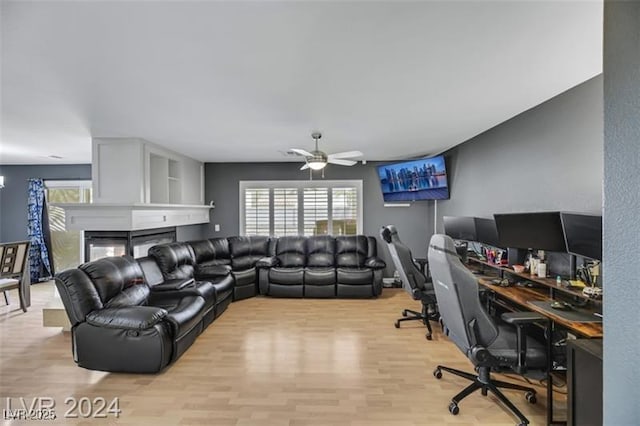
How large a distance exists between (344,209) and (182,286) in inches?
141

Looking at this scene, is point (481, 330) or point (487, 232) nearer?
point (481, 330)

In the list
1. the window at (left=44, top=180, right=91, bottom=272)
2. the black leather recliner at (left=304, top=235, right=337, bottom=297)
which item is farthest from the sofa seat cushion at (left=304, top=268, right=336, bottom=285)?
the window at (left=44, top=180, right=91, bottom=272)

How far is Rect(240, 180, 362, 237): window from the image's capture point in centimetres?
640

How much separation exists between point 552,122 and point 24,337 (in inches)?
248

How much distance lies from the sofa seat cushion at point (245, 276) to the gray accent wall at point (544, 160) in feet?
12.2

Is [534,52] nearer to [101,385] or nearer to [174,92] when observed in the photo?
[174,92]

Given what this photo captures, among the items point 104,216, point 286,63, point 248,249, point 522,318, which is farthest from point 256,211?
point 522,318

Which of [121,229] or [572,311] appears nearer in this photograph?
[572,311]

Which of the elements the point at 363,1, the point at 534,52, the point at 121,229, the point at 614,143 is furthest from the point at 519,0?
the point at 121,229

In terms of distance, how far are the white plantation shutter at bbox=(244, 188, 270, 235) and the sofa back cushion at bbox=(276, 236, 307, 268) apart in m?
0.66

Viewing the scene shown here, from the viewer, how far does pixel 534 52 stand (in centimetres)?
198

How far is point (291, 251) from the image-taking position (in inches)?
232

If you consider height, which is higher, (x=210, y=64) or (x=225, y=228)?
(x=210, y=64)

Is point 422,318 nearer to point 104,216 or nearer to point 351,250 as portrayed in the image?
point 351,250
